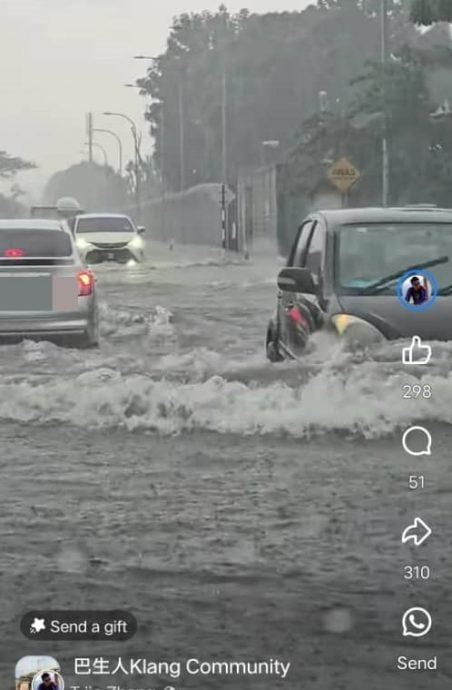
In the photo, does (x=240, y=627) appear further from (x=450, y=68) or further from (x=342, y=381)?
(x=450, y=68)

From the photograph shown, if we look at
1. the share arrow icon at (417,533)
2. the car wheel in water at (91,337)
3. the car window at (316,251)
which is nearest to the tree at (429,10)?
the car wheel in water at (91,337)

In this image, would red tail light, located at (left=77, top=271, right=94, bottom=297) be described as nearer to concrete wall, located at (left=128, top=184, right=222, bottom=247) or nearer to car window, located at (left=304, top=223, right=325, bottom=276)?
car window, located at (left=304, top=223, right=325, bottom=276)

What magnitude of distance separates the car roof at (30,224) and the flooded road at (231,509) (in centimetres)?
195

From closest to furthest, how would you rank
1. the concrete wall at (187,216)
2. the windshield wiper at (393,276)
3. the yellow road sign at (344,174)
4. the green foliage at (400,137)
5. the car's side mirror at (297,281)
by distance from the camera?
the windshield wiper at (393,276) → the car's side mirror at (297,281) → the yellow road sign at (344,174) → the green foliage at (400,137) → the concrete wall at (187,216)

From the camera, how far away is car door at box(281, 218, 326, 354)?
6.71 meters

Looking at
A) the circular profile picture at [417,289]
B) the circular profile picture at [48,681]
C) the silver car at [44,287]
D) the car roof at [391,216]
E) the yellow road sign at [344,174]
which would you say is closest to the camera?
the circular profile picture at [48,681]

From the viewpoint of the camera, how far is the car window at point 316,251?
274 inches

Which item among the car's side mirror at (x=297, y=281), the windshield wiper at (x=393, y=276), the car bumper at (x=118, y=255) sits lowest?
the car bumper at (x=118, y=255)

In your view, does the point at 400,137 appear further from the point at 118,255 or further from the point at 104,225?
the point at 118,255

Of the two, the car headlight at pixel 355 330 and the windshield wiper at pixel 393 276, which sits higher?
the windshield wiper at pixel 393 276

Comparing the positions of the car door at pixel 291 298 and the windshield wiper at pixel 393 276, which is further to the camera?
the car door at pixel 291 298

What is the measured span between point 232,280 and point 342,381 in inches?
672

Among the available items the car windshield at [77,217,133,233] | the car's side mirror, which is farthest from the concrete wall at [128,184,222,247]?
the car's side mirror

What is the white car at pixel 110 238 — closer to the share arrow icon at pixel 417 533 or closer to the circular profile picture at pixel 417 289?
the share arrow icon at pixel 417 533
